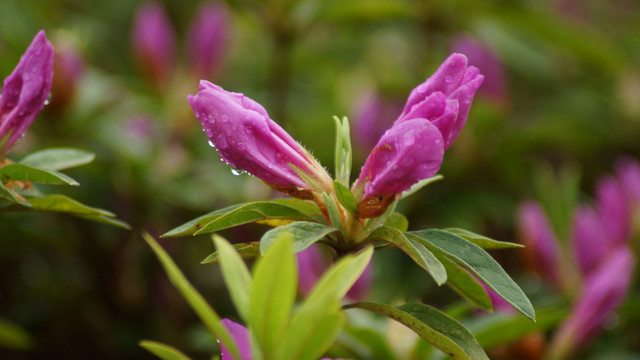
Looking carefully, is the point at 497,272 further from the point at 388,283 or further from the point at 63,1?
the point at 63,1

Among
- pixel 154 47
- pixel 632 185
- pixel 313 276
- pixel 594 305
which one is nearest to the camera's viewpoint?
pixel 594 305

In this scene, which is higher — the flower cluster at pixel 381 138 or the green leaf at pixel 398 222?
the flower cluster at pixel 381 138

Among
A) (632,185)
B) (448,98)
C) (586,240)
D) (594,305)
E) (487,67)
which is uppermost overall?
(487,67)

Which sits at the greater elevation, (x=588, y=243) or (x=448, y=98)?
(x=448, y=98)

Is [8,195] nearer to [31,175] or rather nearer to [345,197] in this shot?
[31,175]

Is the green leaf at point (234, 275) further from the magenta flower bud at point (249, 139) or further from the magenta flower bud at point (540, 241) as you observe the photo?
the magenta flower bud at point (540, 241)

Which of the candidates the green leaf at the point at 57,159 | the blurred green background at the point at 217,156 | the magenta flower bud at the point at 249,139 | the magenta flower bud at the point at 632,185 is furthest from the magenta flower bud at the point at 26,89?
the magenta flower bud at the point at 632,185

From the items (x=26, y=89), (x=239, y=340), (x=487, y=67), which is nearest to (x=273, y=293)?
(x=239, y=340)
